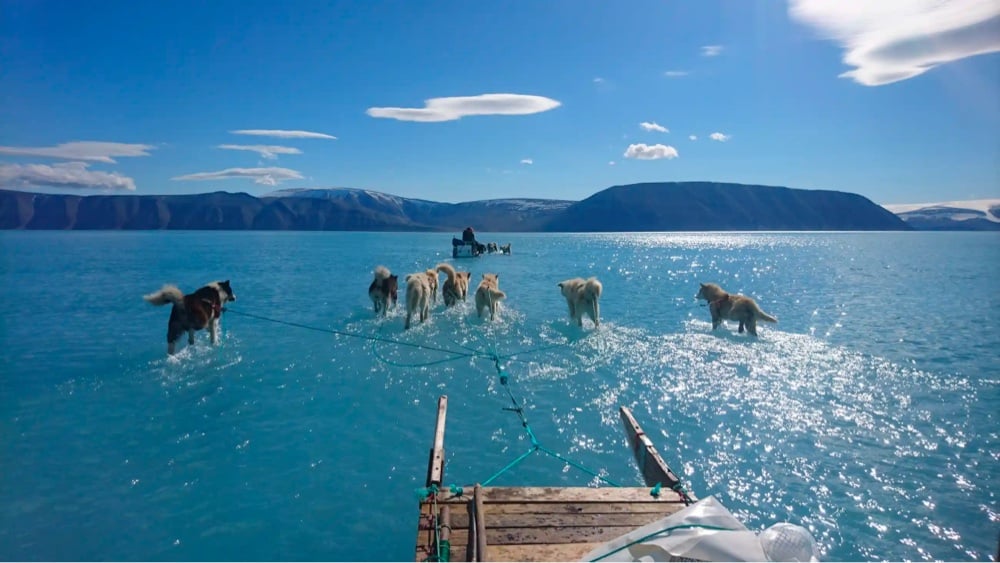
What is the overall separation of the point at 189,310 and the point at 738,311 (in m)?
16.7

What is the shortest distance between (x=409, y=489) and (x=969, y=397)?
12.3m

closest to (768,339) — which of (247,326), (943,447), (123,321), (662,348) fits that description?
(662,348)

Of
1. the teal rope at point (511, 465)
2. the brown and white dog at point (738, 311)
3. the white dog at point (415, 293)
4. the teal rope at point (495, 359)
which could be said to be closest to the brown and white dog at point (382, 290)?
the teal rope at point (495, 359)

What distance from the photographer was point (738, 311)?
1644 cm

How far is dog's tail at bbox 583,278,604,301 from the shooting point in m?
16.0

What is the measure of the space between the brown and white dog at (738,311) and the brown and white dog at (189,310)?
1620cm

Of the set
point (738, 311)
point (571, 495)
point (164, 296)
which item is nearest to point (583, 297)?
point (738, 311)

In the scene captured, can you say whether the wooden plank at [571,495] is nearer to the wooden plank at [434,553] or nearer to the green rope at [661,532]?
the wooden plank at [434,553]

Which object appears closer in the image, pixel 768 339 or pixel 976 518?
pixel 976 518

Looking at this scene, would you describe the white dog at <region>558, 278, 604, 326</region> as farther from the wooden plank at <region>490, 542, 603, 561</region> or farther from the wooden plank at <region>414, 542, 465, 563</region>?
the wooden plank at <region>414, 542, 465, 563</region>

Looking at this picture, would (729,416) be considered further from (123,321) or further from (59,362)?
(123,321)

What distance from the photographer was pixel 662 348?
14.7 m

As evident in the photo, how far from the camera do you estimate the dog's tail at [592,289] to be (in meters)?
16.0

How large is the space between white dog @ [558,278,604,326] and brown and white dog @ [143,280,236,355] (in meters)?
11.2
